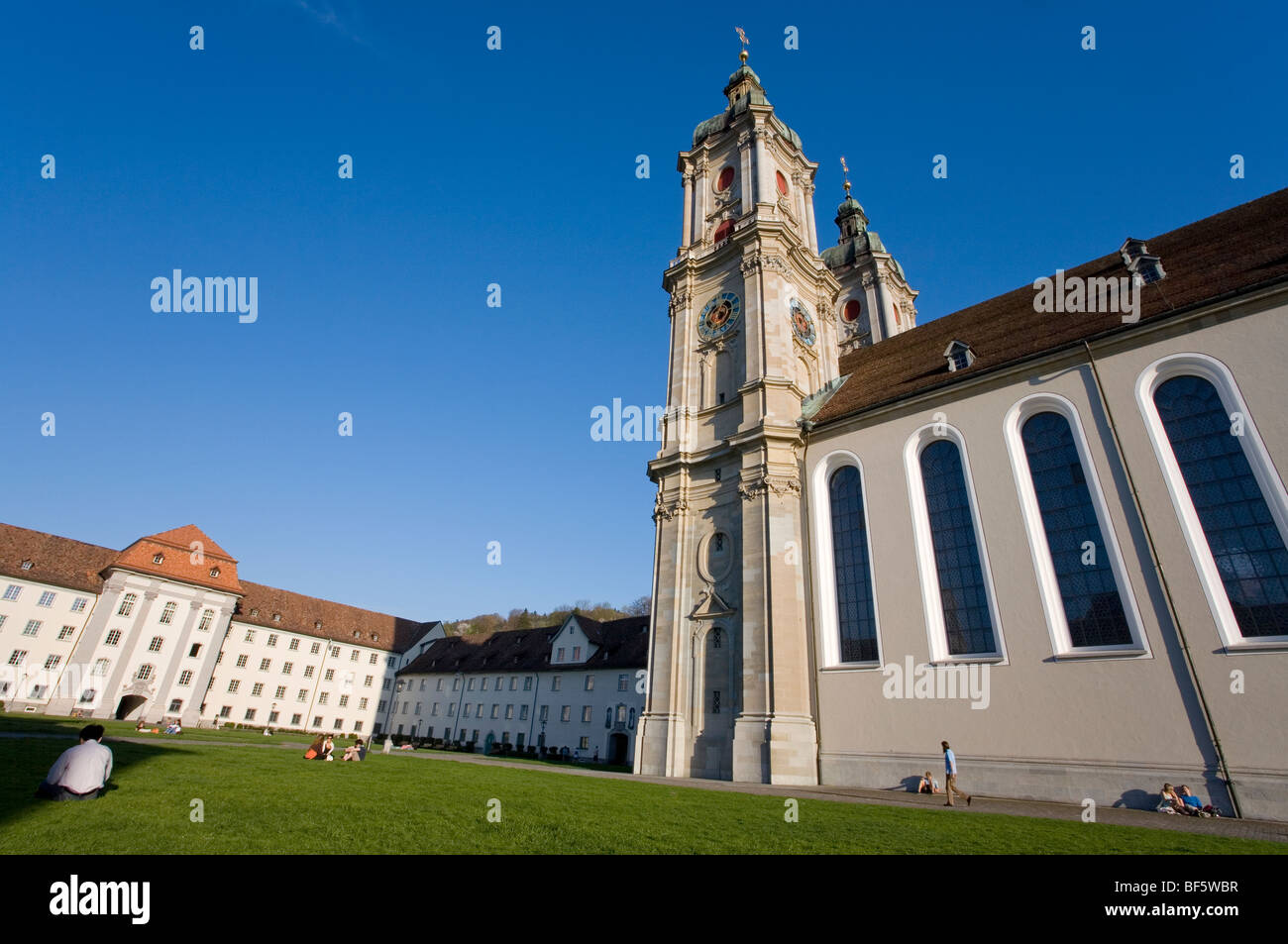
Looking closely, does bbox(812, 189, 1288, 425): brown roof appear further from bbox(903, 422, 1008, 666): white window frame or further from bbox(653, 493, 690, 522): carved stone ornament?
bbox(653, 493, 690, 522): carved stone ornament

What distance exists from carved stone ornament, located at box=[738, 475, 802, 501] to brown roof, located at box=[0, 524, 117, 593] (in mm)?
50436

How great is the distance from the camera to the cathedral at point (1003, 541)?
1415cm

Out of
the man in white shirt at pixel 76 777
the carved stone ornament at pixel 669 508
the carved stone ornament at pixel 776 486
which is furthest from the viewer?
the carved stone ornament at pixel 669 508

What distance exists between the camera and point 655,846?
6.59m

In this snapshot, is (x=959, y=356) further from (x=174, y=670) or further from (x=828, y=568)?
(x=174, y=670)

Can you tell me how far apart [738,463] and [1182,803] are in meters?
16.2

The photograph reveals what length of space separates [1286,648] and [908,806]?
28.5 ft

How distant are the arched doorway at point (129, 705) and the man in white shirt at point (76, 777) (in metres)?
47.4

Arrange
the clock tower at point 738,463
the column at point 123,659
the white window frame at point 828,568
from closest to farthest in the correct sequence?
the white window frame at point 828,568, the clock tower at point 738,463, the column at point 123,659

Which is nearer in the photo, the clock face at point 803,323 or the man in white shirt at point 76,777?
the man in white shirt at point 76,777

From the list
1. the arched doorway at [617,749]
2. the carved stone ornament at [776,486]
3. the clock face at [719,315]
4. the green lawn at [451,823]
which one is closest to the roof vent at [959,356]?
the carved stone ornament at [776,486]

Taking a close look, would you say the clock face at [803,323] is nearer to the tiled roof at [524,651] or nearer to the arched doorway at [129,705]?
the tiled roof at [524,651]

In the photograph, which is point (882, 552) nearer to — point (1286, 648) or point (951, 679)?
point (951, 679)
